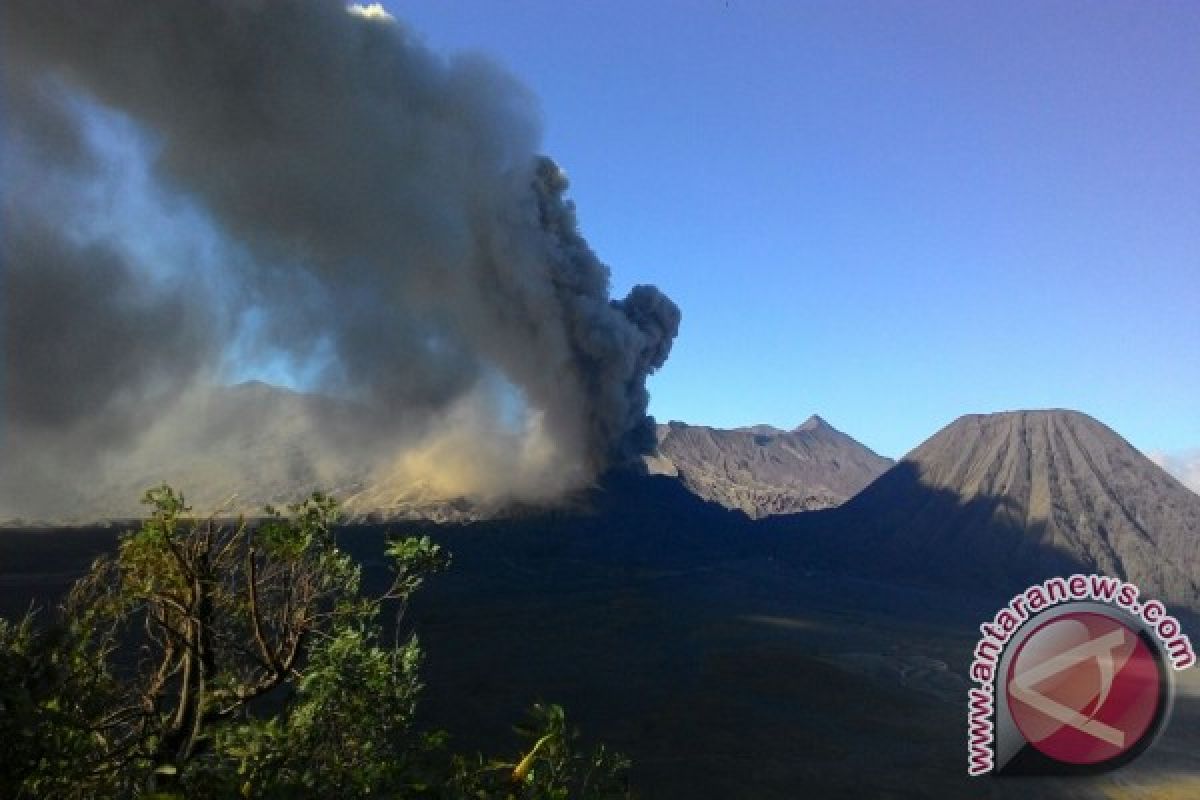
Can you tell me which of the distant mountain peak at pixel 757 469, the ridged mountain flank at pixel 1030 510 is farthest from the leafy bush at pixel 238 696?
the distant mountain peak at pixel 757 469

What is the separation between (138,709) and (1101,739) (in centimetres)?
2552

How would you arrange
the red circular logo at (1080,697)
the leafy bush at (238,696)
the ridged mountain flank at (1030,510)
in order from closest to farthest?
the leafy bush at (238,696) → the red circular logo at (1080,697) → the ridged mountain flank at (1030,510)

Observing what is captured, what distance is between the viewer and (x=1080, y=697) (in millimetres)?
21312

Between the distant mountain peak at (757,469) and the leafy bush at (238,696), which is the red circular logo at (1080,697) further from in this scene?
the distant mountain peak at (757,469)

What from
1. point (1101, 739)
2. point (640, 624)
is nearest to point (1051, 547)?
point (640, 624)

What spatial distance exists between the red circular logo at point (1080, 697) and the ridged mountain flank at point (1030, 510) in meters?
55.1

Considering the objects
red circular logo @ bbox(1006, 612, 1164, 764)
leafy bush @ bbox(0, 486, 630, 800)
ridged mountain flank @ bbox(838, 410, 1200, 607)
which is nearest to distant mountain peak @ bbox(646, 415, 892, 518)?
ridged mountain flank @ bbox(838, 410, 1200, 607)

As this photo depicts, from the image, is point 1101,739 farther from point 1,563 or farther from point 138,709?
point 1,563

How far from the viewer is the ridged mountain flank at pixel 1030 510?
76812 millimetres

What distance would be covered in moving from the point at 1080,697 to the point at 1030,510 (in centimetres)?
7134

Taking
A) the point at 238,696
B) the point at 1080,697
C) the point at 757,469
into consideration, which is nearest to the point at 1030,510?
the point at 1080,697

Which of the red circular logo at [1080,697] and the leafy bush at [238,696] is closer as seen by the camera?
the leafy bush at [238,696]

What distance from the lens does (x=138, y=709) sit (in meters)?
4.90

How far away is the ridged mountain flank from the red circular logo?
55133 millimetres
